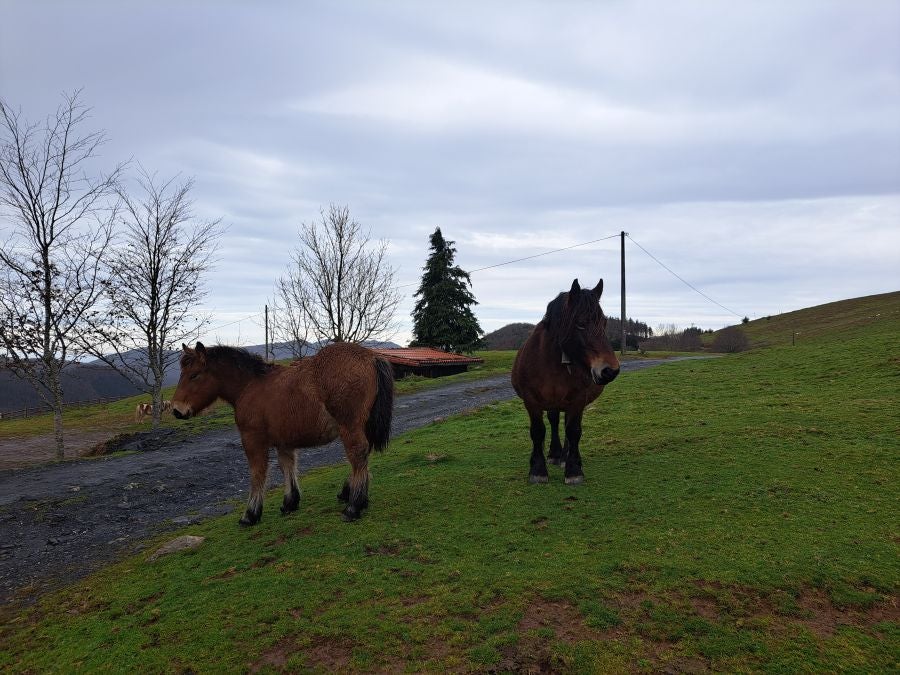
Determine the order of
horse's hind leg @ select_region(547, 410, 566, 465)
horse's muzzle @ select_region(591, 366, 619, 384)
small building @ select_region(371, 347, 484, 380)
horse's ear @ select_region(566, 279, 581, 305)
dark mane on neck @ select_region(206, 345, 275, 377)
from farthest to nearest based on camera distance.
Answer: small building @ select_region(371, 347, 484, 380)
horse's hind leg @ select_region(547, 410, 566, 465)
dark mane on neck @ select_region(206, 345, 275, 377)
horse's ear @ select_region(566, 279, 581, 305)
horse's muzzle @ select_region(591, 366, 619, 384)

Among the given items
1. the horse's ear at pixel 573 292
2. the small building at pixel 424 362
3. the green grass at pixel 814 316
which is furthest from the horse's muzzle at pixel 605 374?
the green grass at pixel 814 316

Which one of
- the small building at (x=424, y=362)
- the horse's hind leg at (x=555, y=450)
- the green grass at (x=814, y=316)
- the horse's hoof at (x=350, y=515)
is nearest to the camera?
the horse's hoof at (x=350, y=515)

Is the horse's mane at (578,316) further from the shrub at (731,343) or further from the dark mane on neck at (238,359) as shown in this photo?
the shrub at (731,343)

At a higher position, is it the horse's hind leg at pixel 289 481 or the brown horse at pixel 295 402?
the brown horse at pixel 295 402

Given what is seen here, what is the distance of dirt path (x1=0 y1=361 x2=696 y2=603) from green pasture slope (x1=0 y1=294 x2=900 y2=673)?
0.83 meters

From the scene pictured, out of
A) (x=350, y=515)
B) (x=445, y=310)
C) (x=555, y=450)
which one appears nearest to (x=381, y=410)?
(x=350, y=515)

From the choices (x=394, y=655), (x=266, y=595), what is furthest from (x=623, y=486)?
(x=266, y=595)

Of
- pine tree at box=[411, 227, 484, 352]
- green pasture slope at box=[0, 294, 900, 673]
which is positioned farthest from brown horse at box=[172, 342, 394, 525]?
pine tree at box=[411, 227, 484, 352]

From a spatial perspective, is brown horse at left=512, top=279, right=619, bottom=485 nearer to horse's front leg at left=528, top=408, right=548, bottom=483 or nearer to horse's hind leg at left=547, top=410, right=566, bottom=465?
horse's front leg at left=528, top=408, right=548, bottom=483

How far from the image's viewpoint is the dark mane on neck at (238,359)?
20.6ft

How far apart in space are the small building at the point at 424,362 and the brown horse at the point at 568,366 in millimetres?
23580

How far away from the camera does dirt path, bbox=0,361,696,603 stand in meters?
5.63

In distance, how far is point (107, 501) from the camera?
801 cm

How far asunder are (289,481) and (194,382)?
1.79 meters
